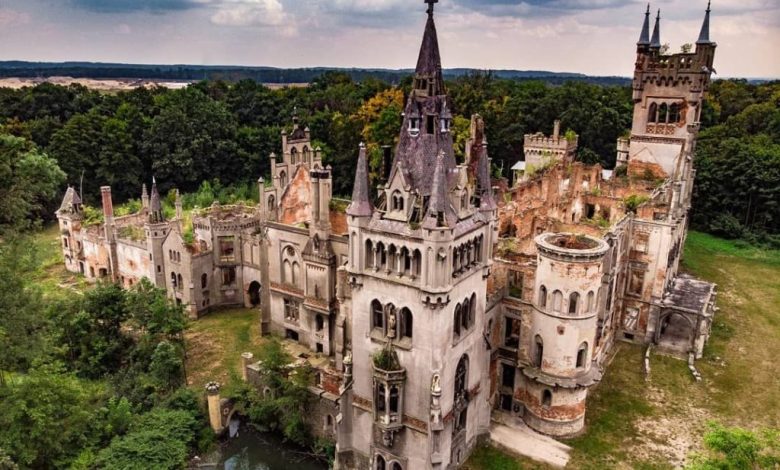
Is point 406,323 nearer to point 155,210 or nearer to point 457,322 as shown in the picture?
point 457,322

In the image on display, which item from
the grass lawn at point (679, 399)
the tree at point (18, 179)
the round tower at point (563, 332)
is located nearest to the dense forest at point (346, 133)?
the grass lawn at point (679, 399)

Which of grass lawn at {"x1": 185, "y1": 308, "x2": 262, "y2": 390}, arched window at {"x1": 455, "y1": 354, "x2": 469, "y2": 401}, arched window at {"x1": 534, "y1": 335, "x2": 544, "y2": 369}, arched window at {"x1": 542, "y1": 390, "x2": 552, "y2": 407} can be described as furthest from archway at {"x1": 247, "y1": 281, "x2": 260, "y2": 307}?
arched window at {"x1": 542, "y1": 390, "x2": 552, "y2": 407}

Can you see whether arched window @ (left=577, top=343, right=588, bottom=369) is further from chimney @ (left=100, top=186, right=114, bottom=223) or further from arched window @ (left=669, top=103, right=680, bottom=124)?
chimney @ (left=100, top=186, right=114, bottom=223)

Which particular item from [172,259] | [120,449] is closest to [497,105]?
[172,259]

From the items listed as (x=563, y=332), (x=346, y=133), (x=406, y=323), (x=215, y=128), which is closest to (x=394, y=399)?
(x=406, y=323)

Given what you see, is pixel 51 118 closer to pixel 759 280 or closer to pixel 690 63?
pixel 690 63

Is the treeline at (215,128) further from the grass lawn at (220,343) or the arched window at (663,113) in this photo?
the grass lawn at (220,343)
